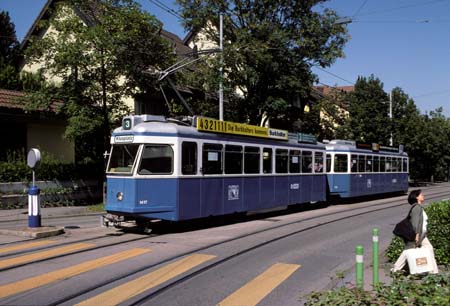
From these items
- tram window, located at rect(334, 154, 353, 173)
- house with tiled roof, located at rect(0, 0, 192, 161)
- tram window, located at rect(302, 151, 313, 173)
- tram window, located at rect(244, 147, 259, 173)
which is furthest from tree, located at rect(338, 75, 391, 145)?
tram window, located at rect(244, 147, 259, 173)

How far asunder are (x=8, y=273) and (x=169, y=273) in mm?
2577

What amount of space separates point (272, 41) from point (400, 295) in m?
25.0

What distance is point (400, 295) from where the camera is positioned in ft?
17.1

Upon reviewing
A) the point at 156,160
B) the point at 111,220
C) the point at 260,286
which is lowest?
the point at 260,286

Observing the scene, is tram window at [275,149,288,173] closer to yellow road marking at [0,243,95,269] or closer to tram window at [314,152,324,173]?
tram window at [314,152,324,173]

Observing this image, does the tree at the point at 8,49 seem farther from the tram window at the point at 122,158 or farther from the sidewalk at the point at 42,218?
the tram window at the point at 122,158

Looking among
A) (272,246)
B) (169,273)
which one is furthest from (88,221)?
(169,273)

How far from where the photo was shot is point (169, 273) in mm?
8328

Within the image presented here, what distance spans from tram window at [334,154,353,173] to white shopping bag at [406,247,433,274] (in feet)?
56.7

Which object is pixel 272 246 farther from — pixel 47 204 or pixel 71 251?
pixel 47 204

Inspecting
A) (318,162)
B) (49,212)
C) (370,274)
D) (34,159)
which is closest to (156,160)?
(34,159)

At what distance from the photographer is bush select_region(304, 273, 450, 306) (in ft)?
16.2

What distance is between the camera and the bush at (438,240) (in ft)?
28.7

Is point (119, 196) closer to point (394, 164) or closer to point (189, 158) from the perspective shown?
point (189, 158)
